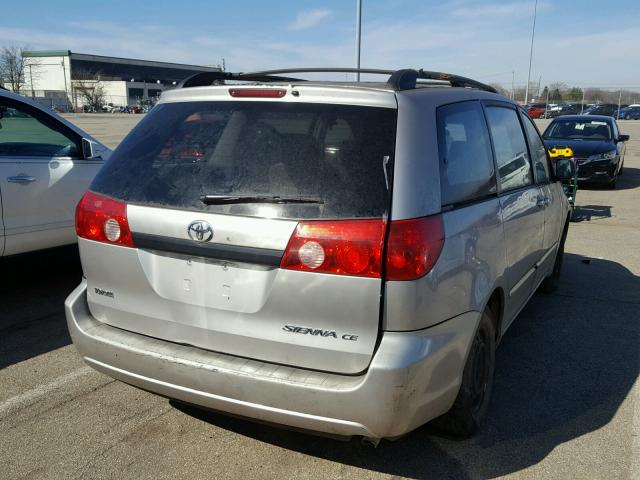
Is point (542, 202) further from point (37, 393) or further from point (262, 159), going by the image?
point (37, 393)

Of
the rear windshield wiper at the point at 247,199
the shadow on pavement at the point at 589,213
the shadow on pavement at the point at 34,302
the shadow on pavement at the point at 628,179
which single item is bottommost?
the shadow on pavement at the point at 628,179

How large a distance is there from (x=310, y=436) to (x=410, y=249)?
4.28 ft

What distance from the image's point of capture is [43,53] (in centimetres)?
10125

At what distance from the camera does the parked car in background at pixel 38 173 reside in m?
4.75

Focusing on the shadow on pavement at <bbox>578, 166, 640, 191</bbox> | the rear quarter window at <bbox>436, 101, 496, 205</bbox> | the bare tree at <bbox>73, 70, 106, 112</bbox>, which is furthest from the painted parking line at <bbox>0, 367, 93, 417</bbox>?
the bare tree at <bbox>73, 70, 106, 112</bbox>

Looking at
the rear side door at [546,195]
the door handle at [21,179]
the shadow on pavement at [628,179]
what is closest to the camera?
the rear side door at [546,195]

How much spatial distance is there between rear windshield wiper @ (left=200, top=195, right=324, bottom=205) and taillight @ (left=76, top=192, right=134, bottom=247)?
0.43m

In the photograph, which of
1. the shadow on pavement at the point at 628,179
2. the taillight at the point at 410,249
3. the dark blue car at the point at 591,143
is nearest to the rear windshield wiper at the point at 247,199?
the taillight at the point at 410,249

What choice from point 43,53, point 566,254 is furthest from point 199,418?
point 43,53

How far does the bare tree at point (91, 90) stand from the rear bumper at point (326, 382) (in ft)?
305

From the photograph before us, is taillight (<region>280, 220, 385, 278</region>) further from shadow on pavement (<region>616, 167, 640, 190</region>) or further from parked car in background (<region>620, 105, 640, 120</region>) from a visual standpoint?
parked car in background (<region>620, 105, 640, 120</region>)

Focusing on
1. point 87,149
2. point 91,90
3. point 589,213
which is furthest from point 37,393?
point 91,90

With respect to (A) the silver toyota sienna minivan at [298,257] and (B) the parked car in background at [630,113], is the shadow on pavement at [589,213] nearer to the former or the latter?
(A) the silver toyota sienna minivan at [298,257]

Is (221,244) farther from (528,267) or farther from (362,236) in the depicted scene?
(528,267)
